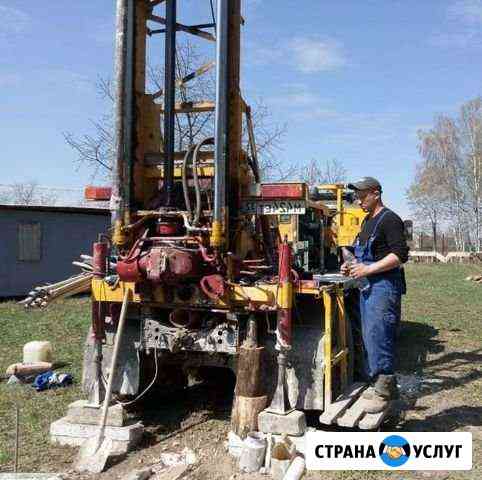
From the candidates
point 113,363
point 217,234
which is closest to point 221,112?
point 217,234

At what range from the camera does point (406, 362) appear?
28.6 ft

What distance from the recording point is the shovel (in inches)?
189

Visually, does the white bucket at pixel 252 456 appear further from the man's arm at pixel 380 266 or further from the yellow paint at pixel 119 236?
the yellow paint at pixel 119 236

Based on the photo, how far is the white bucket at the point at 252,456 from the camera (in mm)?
4730

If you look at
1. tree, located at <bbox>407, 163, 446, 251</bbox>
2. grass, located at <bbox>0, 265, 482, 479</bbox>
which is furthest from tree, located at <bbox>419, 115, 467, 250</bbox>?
grass, located at <bbox>0, 265, 482, 479</bbox>

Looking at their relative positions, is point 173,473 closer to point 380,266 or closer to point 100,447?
point 100,447

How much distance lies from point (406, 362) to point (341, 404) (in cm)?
384

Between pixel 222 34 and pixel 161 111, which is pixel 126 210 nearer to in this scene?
pixel 161 111

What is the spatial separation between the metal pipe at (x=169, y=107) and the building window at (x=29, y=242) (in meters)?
12.4

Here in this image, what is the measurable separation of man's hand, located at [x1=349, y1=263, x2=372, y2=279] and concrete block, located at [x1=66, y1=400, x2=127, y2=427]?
225cm

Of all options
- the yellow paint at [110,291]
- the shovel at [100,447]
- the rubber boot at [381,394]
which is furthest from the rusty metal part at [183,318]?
the rubber boot at [381,394]

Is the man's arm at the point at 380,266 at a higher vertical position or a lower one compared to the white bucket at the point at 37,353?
higher

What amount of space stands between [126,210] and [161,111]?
110 centimetres

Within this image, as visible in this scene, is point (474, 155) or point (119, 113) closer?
point (119, 113)
